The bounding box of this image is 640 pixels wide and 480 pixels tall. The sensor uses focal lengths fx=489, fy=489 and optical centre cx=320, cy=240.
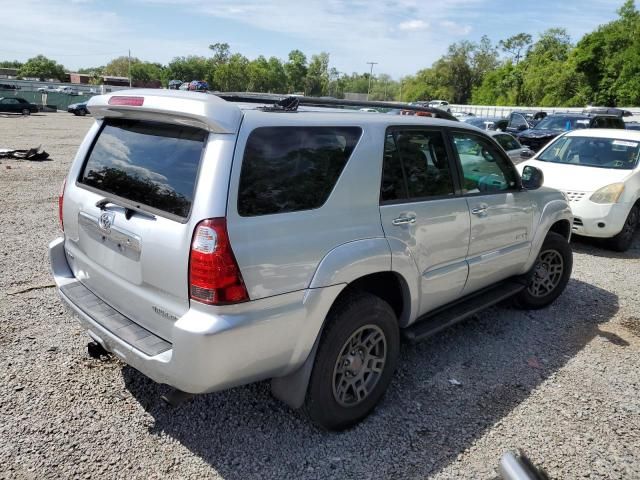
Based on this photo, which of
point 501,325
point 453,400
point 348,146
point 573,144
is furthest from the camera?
point 573,144

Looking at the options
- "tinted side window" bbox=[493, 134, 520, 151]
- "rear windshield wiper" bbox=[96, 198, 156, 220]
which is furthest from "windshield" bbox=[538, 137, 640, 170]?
"rear windshield wiper" bbox=[96, 198, 156, 220]

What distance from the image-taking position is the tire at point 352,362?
2.70m

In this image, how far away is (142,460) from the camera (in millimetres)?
2643

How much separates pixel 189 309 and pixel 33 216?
650cm

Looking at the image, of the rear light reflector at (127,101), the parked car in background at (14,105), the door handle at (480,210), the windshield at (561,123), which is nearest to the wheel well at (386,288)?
the door handle at (480,210)

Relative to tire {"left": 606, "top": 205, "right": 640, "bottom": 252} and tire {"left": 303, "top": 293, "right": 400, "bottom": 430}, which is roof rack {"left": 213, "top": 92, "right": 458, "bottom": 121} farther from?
tire {"left": 606, "top": 205, "right": 640, "bottom": 252}

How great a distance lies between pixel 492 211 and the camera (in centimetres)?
383

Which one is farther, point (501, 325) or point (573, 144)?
point (573, 144)

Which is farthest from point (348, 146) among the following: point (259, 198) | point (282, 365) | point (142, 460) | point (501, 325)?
point (501, 325)

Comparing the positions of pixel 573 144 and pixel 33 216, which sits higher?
pixel 573 144

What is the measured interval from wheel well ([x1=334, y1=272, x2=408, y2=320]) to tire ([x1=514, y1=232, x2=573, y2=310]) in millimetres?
1913

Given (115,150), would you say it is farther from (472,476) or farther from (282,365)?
(472,476)

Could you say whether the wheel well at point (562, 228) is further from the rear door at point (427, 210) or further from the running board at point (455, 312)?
the rear door at point (427, 210)

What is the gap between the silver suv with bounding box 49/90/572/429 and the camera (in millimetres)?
2277
